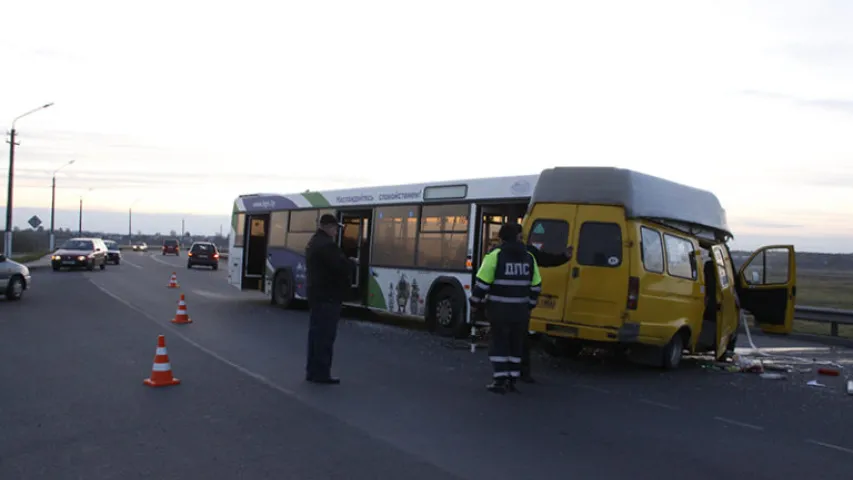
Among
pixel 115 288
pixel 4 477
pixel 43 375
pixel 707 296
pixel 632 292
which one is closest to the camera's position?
pixel 4 477

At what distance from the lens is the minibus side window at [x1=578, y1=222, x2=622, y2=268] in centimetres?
1005

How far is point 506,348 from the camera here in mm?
8500

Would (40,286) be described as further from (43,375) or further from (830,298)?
(830,298)

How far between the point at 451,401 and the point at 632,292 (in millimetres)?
3200

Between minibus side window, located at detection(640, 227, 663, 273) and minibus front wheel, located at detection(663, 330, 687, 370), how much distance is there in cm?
119

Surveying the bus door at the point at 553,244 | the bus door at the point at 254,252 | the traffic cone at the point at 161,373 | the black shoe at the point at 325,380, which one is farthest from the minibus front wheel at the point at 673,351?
A: the bus door at the point at 254,252

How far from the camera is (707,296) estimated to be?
456 inches

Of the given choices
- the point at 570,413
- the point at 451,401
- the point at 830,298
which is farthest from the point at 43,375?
the point at 830,298

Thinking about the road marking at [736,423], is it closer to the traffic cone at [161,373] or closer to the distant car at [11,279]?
the traffic cone at [161,373]

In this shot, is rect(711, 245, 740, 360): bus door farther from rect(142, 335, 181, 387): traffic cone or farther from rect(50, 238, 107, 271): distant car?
rect(50, 238, 107, 271): distant car

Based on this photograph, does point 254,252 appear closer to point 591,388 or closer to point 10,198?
point 591,388

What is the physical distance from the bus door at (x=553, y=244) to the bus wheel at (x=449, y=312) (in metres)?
3.12

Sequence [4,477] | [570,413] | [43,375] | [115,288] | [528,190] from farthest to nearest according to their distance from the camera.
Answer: [115,288] → [528,190] → [43,375] → [570,413] → [4,477]

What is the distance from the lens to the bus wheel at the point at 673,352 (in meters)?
10.7
